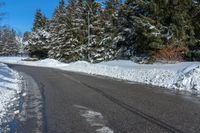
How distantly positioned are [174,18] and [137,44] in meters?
4.64

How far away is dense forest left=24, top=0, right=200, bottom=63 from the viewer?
86.2ft

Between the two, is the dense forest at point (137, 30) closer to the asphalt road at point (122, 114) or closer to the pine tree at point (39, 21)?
the asphalt road at point (122, 114)

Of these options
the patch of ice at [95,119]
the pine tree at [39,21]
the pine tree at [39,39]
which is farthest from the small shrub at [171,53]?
the pine tree at [39,21]

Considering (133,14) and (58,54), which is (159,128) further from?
(58,54)

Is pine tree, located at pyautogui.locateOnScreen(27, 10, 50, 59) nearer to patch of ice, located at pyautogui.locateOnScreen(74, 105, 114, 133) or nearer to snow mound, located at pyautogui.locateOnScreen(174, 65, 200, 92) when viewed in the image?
snow mound, located at pyautogui.locateOnScreen(174, 65, 200, 92)

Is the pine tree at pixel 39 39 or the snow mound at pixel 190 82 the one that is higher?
the pine tree at pixel 39 39

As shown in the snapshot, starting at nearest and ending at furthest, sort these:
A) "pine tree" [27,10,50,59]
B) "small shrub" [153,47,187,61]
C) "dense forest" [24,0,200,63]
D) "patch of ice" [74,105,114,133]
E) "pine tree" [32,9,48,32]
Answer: "patch of ice" [74,105,114,133] < "small shrub" [153,47,187,61] < "dense forest" [24,0,200,63] < "pine tree" [27,10,50,59] < "pine tree" [32,9,48,32]

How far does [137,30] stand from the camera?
27.6m

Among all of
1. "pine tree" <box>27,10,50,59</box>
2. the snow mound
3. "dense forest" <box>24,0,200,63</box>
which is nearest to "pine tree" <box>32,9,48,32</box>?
"pine tree" <box>27,10,50,59</box>

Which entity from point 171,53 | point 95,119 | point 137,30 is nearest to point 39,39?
point 137,30

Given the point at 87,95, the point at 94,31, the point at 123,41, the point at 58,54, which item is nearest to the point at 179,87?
the point at 87,95

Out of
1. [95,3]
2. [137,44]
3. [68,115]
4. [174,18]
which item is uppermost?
[95,3]

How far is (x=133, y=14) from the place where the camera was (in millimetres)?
29969

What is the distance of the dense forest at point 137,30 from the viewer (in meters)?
26.3
